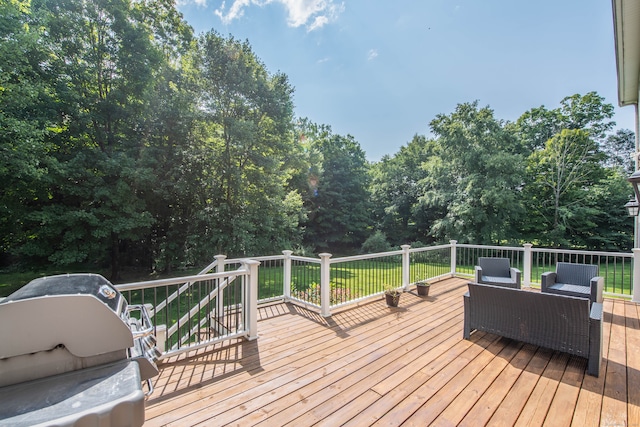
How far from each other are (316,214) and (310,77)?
996 centimetres

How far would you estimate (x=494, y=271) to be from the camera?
15.9 feet

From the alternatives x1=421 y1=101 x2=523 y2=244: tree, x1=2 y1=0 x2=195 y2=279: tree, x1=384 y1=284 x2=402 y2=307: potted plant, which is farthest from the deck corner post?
x1=421 y1=101 x2=523 y2=244: tree

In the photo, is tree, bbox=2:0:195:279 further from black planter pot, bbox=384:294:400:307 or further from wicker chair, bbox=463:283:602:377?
wicker chair, bbox=463:283:602:377

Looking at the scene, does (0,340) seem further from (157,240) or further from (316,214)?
(316,214)

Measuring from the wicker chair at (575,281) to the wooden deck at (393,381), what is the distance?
1.80 ft

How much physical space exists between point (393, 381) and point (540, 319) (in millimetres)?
1735

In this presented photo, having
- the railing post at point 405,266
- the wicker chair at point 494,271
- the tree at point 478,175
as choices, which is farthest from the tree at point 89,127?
the tree at point 478,175

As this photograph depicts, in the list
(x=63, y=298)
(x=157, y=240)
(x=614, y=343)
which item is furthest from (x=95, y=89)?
(x=614, y=343)

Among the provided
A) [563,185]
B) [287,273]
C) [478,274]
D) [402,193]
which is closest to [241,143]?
[287,273]

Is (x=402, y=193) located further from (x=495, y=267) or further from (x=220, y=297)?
(x=220, y=297)

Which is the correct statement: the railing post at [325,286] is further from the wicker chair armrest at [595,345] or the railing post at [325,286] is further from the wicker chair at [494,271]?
the wicker chair armrest at [595,345]

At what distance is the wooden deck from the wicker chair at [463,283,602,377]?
19 centimetres

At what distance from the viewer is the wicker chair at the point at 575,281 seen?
3.70 meters

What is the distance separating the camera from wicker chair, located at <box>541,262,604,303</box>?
146 inches
